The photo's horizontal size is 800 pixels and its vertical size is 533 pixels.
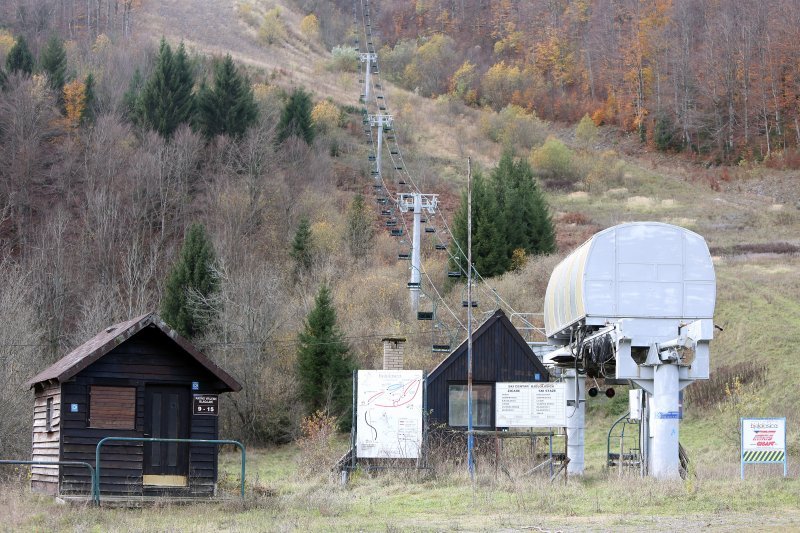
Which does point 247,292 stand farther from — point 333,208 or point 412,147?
point 412,147

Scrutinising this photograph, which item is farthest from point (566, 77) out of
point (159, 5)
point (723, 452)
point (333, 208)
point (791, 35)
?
point (723, 452)

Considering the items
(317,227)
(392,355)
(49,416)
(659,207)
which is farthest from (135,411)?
(659,207)

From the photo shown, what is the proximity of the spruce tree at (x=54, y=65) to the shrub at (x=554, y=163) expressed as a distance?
131 feet

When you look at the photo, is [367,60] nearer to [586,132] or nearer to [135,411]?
[586,132]

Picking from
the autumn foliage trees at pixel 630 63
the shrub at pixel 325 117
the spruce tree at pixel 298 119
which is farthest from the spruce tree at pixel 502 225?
the autumn foliage trees at pixel 630 63

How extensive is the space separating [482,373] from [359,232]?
36.7 m

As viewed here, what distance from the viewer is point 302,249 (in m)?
64.6

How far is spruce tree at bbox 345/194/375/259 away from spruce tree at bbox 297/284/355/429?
20888 millimetres

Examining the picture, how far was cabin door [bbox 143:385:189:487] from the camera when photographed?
78.5 ft

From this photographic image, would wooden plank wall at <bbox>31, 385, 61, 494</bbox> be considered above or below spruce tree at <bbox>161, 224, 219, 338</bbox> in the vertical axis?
below

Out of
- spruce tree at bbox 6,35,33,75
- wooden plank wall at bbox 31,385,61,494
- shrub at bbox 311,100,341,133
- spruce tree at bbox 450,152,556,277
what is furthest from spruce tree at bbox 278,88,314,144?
wooden plank wall at bbox 31,385,61,494

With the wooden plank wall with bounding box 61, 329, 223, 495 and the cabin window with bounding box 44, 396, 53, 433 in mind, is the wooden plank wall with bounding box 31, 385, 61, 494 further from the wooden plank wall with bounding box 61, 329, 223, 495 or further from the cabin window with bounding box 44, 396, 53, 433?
the wooden plank wall with bounding box 61, 329, 223, 495

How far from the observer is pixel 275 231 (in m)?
70.4

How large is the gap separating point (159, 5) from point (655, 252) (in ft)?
407
